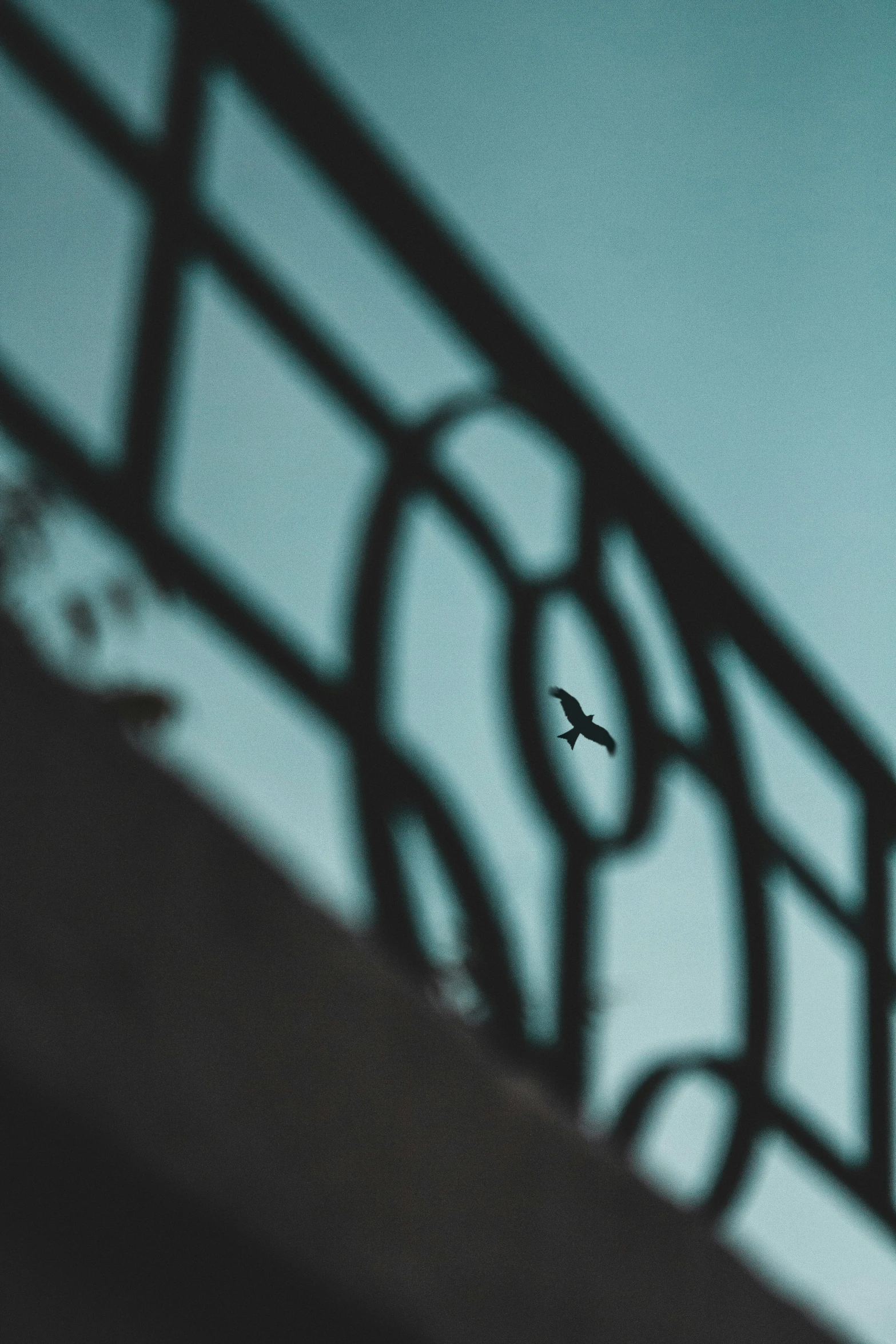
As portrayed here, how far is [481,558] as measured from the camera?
2266 mm

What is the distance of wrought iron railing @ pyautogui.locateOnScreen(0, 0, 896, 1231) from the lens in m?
1.76

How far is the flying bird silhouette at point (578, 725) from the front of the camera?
229 centimetres

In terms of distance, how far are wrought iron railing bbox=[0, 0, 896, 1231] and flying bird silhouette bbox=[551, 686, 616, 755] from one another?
4 centimetres

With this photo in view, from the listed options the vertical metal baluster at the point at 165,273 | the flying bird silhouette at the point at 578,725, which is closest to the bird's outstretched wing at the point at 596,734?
the flying bird silhouette at the point at 578,725

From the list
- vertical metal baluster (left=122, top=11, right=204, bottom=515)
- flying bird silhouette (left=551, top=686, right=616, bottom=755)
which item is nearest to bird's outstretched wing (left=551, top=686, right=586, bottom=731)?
flying bird silhouette (left=551, top=686, right=616, bottom=755)

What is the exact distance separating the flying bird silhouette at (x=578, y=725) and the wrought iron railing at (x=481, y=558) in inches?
1.7

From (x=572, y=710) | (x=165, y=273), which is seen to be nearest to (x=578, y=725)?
(x=572, y=710)

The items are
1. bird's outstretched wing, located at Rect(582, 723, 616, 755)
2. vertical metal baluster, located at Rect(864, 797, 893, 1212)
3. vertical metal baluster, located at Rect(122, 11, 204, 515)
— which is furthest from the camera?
vertical metal baluster, located at Rect(864, 797, 893, 1212)

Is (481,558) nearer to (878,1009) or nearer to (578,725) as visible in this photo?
(578,725)

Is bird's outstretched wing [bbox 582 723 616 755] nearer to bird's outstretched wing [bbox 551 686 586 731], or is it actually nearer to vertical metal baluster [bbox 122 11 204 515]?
bird's outstretched wing [bbox 551 686 586 731]

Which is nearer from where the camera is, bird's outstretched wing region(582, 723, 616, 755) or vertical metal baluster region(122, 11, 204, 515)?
vertical metal baluster region(122, 11, 204, 515)

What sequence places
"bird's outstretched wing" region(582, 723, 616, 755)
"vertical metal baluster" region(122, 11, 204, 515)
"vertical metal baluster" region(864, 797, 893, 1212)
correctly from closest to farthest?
"vertical metal baluster" region(122, 11, 204, 515) → "bird's outstretched wing" region(582, 723, 616, 755) → "vertical metal baluster" region(864, 797, 893, 1212)

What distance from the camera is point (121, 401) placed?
1.79 m

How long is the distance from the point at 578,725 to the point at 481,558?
10.1 inches
